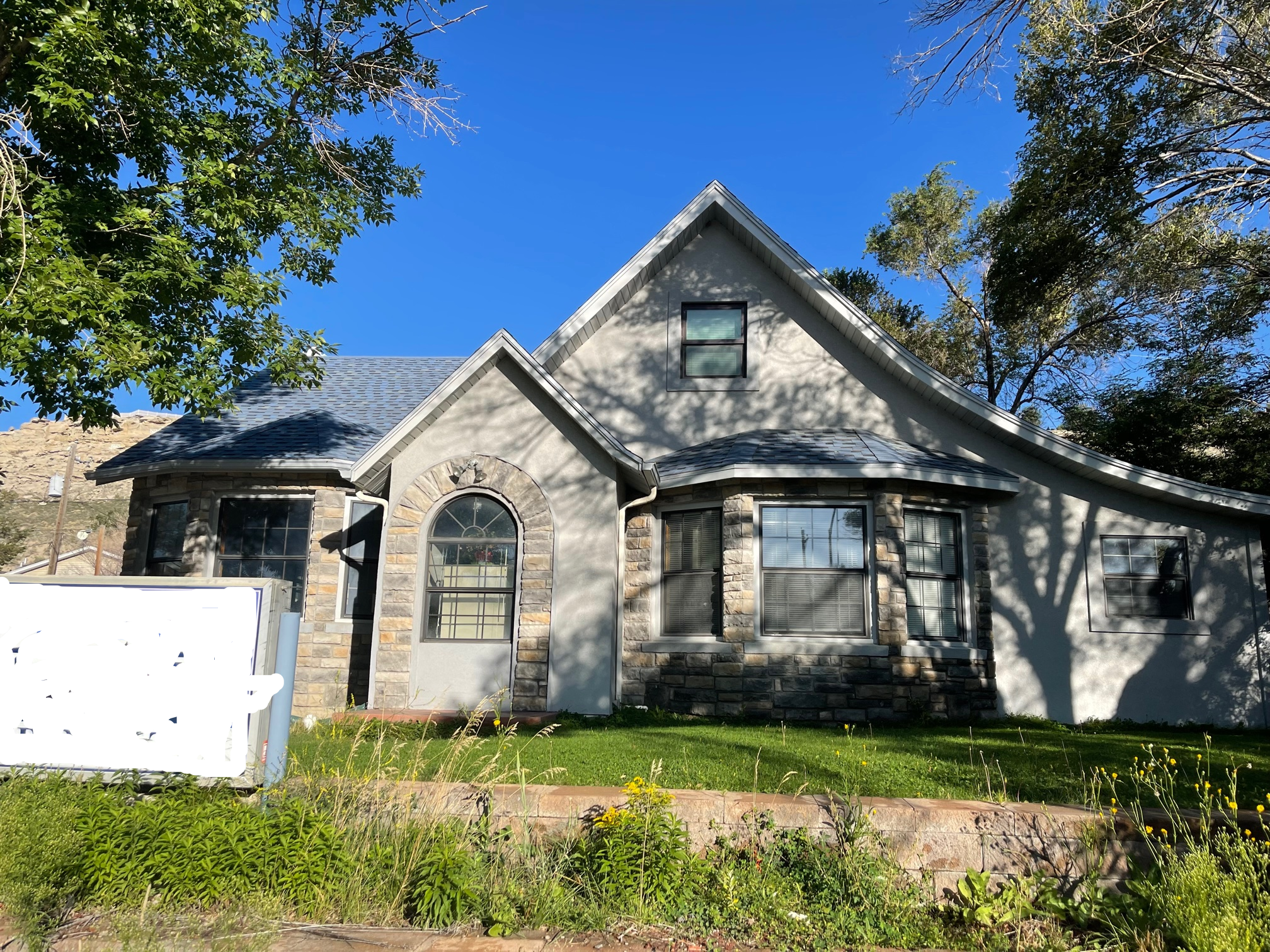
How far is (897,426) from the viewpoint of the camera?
1191 centimetres

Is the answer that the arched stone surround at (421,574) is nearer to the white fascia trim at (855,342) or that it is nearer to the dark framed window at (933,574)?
the white fascia trim at (855,342)

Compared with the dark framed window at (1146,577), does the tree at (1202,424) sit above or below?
above

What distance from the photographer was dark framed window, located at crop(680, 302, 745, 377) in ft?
40.2

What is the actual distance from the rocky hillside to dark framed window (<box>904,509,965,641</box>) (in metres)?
33.3

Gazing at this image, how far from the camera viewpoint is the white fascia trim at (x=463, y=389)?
10094 mm

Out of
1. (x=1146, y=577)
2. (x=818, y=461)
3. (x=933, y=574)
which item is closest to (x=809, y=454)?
(x=818, y=461)

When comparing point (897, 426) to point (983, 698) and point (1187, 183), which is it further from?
point (1187, 183)

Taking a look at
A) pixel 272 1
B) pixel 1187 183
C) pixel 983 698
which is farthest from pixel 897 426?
pixel 272 1

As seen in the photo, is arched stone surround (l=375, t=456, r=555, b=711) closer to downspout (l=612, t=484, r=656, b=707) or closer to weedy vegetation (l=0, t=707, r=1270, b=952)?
downspout (l=612, t=484, r=656, b=707)

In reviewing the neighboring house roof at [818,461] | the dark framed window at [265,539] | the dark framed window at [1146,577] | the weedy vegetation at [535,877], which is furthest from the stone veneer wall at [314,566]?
the dark framed window at [1146,577]

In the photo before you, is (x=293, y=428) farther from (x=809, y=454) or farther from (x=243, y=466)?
(x=809, y=454)

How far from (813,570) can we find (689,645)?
1.81m

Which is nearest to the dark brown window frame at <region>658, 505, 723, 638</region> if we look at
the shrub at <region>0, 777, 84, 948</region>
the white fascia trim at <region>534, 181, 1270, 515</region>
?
the white fascia trim at <region>534, 181, 1270, 515</region>

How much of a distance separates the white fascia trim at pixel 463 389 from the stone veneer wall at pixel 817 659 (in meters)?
1.42
